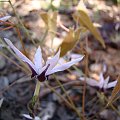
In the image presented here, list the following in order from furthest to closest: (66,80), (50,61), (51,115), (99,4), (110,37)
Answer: (99,4) < (110,37) < (66,80) < (51,115) < (50,61)

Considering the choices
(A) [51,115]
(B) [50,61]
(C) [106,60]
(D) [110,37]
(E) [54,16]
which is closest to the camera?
(B) [50,61]

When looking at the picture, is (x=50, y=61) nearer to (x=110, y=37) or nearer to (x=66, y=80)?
(x=66, y=80)

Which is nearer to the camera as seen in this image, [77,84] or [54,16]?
[54,16]

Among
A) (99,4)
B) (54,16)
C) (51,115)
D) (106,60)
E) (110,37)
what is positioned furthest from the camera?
(99,4)

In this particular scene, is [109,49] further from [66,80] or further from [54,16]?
[54,16]

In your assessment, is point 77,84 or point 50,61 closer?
point 50,61

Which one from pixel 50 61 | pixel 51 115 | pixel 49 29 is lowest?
pixel 51 115

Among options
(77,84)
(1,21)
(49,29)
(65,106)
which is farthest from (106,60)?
(1,21)

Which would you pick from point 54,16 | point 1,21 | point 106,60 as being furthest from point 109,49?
point 1,21

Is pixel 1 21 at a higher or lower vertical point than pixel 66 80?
higher
